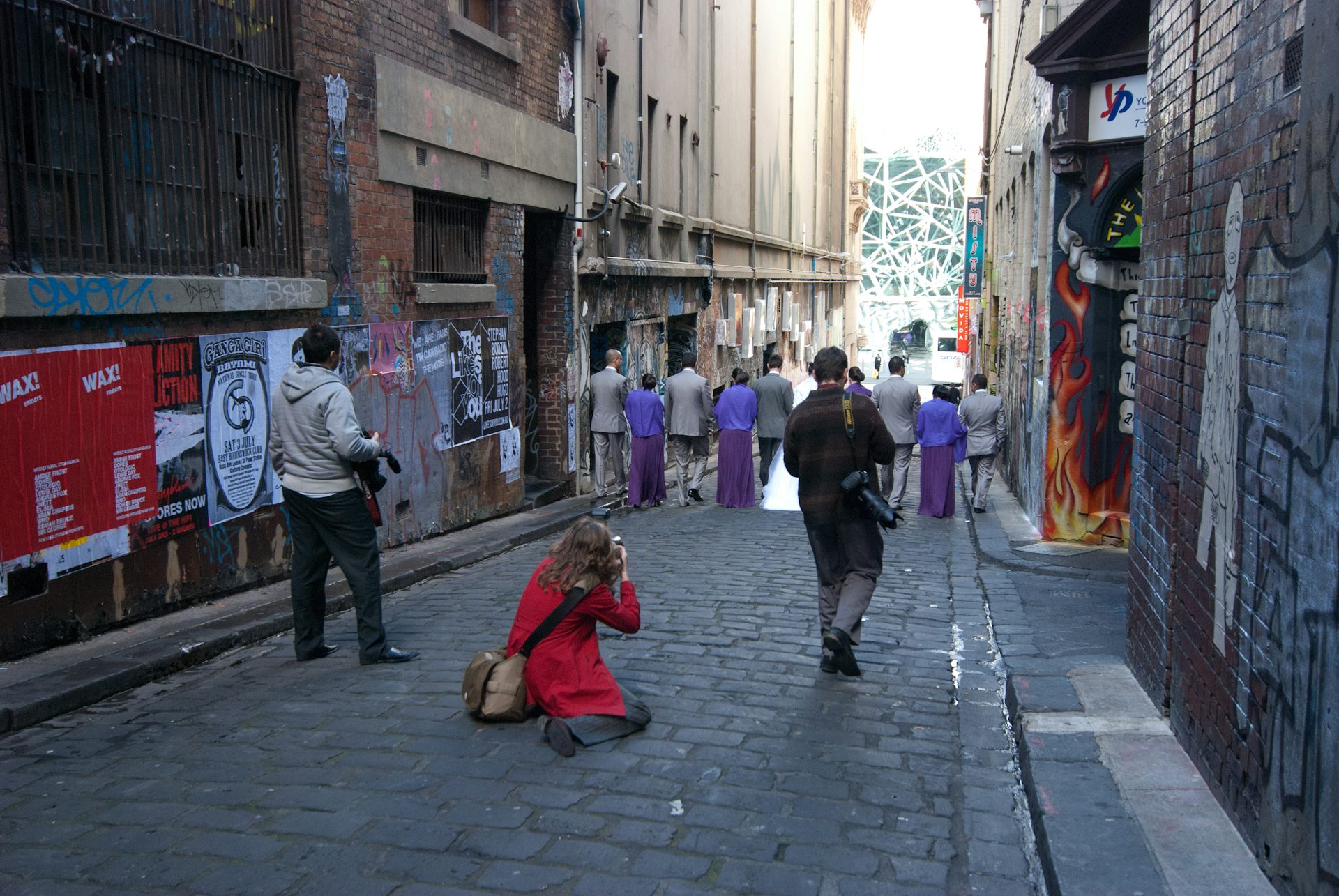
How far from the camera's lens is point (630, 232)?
707 inches

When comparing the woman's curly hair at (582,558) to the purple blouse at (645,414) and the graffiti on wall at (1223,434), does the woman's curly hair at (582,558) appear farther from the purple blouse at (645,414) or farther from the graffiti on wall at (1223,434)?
the purple blouse at (645,414)

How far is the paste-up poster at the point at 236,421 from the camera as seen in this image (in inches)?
318

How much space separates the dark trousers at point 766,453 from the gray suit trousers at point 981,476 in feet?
8.57

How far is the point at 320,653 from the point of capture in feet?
22.5

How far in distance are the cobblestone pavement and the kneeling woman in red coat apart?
0.14 meters

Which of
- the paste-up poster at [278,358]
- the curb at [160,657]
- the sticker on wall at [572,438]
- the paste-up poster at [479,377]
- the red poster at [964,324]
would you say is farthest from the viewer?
the red poster at [964,324]

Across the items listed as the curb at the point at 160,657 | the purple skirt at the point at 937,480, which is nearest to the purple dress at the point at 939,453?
the purple skirt at the point at 937,480

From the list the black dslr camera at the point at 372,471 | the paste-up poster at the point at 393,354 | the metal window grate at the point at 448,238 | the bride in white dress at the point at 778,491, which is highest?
the metal window grate at the point at 448,238

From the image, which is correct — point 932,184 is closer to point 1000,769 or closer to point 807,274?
point 807,274

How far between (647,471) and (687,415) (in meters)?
0.85

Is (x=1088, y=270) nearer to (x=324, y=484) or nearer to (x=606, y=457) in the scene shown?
(x=606, y=457)

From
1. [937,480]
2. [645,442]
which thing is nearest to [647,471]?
[645,442]

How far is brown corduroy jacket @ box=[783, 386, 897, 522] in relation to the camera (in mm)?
6707

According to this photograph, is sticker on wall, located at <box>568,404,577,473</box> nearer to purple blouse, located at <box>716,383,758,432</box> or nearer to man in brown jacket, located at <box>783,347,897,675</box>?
purple blouse, located at <box>716,383,758,432</box>
